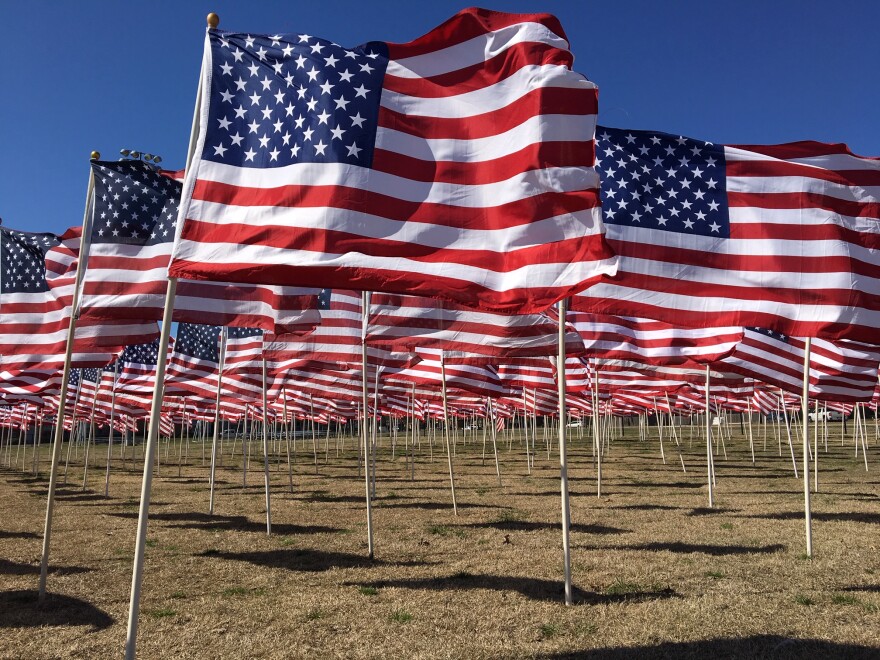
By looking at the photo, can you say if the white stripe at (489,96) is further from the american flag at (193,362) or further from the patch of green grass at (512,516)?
the american flag at (193,362)

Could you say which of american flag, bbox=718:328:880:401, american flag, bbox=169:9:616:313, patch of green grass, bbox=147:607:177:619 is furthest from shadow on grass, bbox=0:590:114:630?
american flag, bbox=718:328:880:401

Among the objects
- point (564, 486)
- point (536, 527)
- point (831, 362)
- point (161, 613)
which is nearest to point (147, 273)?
point (161, 613)

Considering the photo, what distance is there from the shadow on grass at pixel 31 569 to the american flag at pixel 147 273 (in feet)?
14.2

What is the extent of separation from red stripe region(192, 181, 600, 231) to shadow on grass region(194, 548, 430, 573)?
20.6 ft

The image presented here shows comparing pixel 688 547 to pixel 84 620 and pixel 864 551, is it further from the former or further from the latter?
pixel 84 620

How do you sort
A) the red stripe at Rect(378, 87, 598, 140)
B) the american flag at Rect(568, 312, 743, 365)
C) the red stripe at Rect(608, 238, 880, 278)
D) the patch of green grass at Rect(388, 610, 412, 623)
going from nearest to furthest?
the red stripe at Rect(378, 87, 598, 140) → the patch of green grass at Rect(388, 610, 412, 623) → the red stripe at Rect(608, 238, 880, 278) → the american flag at Rect(568, 312, 743, 365)

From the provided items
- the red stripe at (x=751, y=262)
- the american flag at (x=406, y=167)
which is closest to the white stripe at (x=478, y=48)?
the american flag at (x=406, y=167)

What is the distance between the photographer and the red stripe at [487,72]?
807 cm

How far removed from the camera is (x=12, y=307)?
14117 mm

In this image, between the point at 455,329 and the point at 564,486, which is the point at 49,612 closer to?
the point at 564,486

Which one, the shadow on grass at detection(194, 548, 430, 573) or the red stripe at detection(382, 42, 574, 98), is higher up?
the red stripe at detection(382, 42, 574, 98)

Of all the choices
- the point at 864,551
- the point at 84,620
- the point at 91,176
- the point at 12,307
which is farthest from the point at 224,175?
the point at 864,551

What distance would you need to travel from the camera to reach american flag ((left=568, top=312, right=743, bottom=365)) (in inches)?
667

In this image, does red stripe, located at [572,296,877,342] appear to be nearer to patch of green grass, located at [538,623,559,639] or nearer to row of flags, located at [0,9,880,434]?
row of flags, located at [0,9,880,434]
